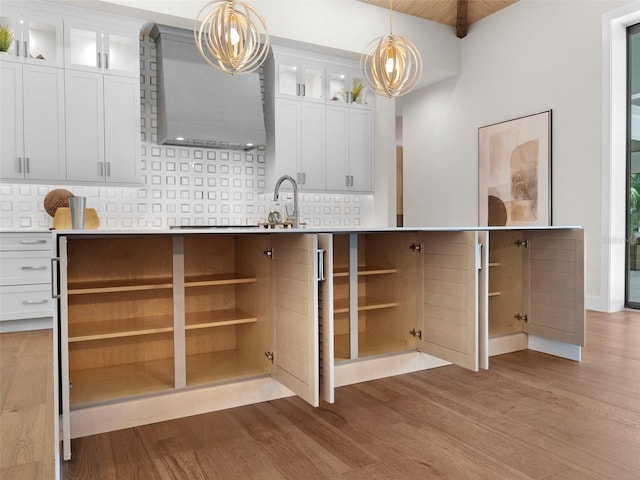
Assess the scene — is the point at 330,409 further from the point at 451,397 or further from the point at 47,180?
the point at 47,180

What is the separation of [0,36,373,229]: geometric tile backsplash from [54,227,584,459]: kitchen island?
198 centimetres

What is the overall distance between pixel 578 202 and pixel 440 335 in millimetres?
3207

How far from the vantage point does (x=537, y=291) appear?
3207 millimetres

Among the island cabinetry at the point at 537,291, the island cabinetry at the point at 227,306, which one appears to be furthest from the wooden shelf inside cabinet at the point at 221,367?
the island cabinetry at the point at 537,291

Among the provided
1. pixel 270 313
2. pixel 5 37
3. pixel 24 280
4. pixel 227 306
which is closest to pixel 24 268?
pixel 24 280

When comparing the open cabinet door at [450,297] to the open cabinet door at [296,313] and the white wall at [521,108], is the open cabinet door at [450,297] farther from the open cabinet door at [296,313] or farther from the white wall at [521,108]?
the white wall at [521,108]

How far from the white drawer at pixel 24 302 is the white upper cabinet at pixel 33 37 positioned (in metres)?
1.98

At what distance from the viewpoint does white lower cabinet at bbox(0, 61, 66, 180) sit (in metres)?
4.23

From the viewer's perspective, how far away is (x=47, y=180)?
4.40m

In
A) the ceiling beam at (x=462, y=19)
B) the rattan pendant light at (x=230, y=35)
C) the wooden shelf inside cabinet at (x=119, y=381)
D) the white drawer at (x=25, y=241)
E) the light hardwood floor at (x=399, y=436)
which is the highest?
the ceiling beam at (x=462, y=19)

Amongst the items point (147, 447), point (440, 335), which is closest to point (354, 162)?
point (440, 335)

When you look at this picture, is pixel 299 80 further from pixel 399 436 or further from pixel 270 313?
pixel 399 436

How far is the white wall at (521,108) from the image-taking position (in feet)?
16.0

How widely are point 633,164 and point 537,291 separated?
2562 mm
